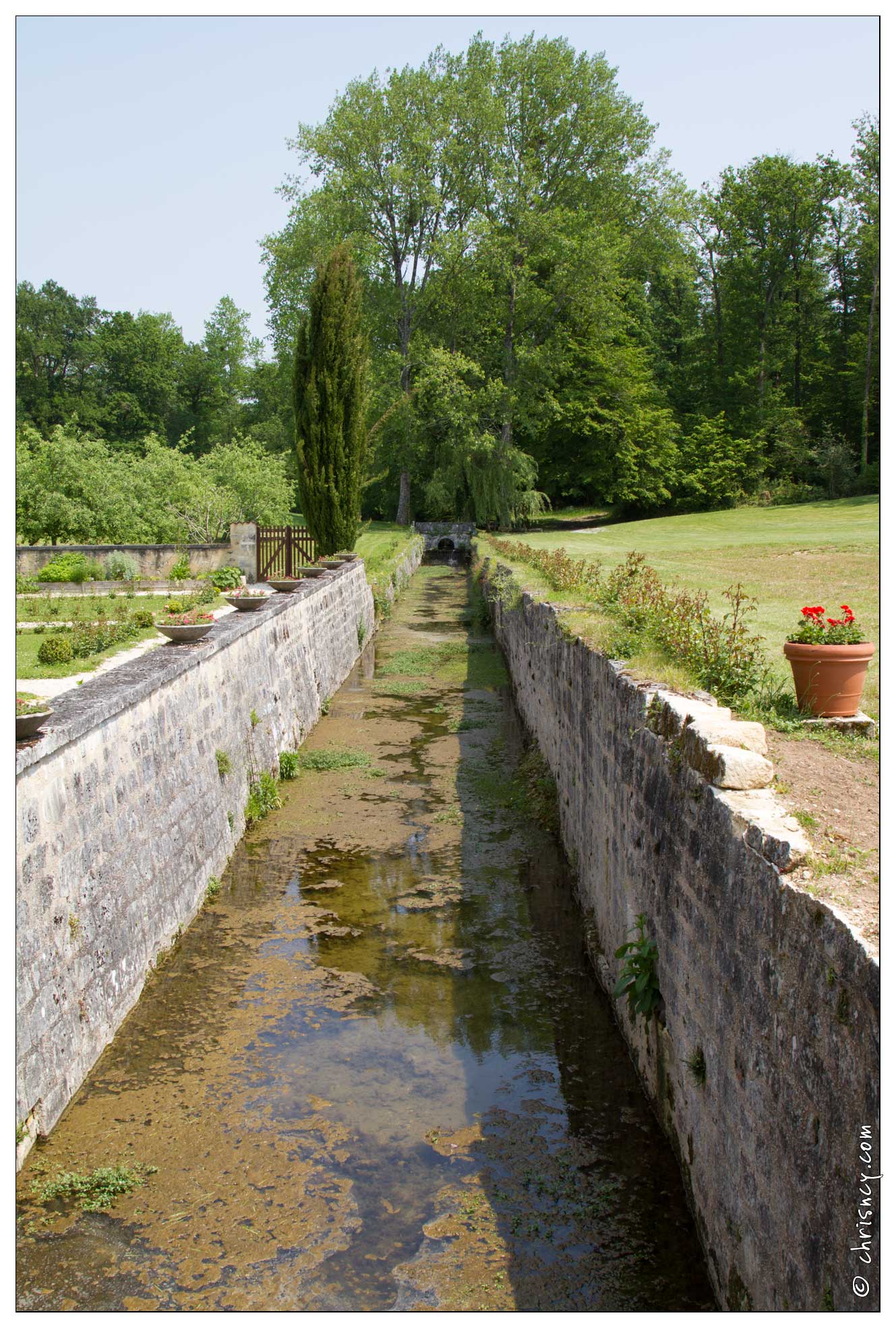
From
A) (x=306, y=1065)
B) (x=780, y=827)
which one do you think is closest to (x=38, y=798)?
(x=306, y=1065)

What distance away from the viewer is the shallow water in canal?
393 cm

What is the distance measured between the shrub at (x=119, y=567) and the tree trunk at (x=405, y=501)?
78.5 ft

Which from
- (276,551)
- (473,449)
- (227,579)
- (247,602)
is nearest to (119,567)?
(227,579)

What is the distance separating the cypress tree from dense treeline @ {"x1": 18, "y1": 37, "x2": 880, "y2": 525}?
41.4 ft

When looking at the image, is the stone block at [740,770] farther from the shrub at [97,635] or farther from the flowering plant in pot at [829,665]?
the shrub at [97,635]

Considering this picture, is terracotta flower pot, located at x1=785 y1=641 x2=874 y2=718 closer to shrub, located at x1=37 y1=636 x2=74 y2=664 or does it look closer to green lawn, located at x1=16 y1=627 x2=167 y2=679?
green lawn, located at x1=16 y1=627 x2=167 y2=679

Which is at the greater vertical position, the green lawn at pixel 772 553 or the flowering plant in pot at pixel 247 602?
the green lawn at pixel 772 553

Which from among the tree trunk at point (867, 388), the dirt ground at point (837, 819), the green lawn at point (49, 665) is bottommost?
the dirt ground at point (837, 819)

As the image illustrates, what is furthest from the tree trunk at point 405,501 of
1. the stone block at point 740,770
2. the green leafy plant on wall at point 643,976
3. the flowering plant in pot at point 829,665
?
the stone block at point 740,770

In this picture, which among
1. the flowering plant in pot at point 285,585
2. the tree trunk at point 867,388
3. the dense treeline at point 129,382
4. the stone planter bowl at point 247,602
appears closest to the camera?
the stone planter bowl at point 247,602

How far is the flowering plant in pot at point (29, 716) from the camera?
4887 mm

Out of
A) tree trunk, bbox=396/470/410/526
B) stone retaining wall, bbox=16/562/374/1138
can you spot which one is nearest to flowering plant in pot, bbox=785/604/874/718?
stone retaining wall, bbox=16/562/374/1138

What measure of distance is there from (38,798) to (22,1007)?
939 millimetres

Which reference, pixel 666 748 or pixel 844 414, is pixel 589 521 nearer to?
pixel 844 414
